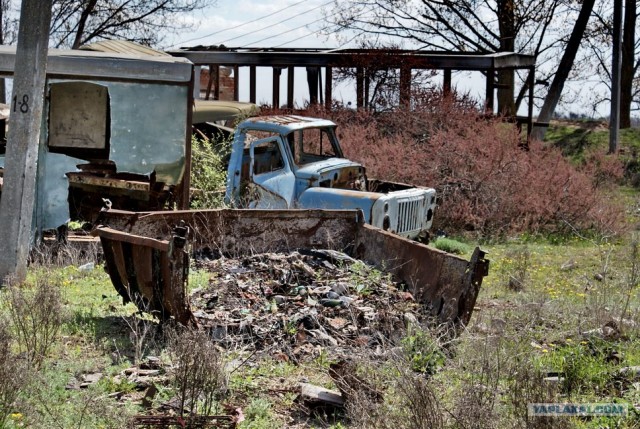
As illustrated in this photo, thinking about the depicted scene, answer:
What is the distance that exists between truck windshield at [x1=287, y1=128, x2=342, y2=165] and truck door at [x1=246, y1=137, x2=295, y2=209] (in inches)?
9.1

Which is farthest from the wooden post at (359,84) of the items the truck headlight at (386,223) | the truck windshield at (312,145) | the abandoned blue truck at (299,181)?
the truck headlight at (386,223)

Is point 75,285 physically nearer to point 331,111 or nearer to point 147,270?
point 147,270

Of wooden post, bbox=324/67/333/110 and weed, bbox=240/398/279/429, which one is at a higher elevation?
wooden post, bbox=324/67/333/110

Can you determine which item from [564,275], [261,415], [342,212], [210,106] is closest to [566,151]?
[210,106]

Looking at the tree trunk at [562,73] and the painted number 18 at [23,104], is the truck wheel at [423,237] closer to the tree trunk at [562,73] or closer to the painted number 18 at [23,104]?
the painted number 18 at [23,104]

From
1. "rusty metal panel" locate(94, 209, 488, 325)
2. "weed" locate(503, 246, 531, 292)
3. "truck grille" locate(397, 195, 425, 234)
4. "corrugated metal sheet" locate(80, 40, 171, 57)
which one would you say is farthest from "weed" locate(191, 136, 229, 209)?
"weed" locate(503, 246, 531, 292)

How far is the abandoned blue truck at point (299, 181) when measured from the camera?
11.2 m

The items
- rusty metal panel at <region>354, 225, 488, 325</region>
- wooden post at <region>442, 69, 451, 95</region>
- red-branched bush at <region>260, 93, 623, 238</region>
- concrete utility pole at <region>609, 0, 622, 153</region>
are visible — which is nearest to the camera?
rusty metal panel at <region>354, 225, 488, 325</region>

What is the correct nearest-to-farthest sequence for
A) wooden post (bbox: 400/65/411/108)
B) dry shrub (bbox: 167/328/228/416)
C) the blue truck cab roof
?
1. dry shrub (bbox: 167/328/228/416)
2. the blue truck cab roof
3. wooden post (bbox: 400/65/411/108)

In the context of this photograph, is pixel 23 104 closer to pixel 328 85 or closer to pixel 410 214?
pixel 410 214

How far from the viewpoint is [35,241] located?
10680 mm

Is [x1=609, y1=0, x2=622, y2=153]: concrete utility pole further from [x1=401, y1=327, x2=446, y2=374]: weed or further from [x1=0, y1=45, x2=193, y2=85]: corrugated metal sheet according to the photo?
[x1=401, y1=327, x2=446, y2=374]: weed

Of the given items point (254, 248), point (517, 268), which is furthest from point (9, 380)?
point (517, 268)

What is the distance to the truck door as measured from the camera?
452 inches
